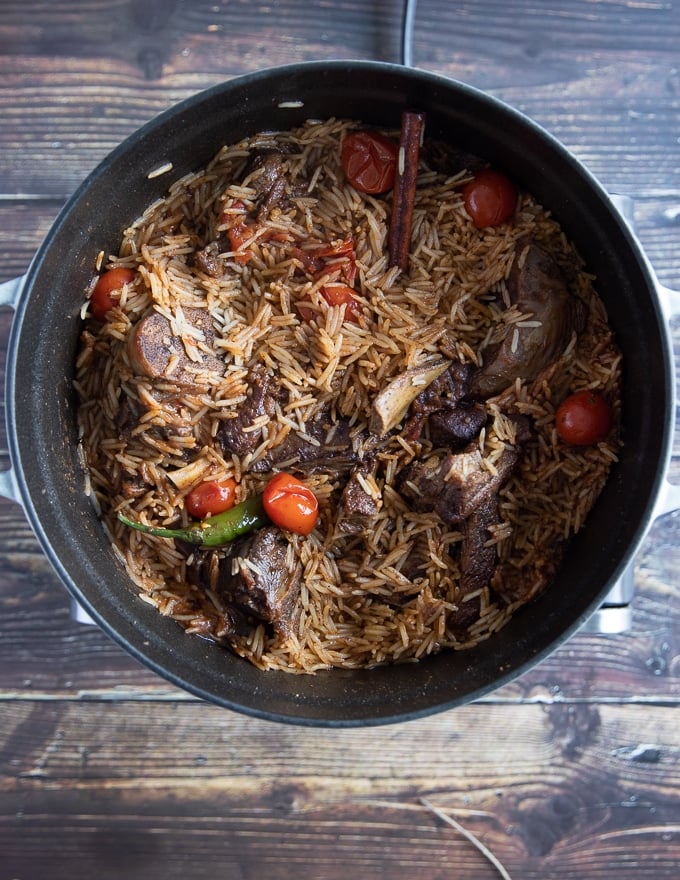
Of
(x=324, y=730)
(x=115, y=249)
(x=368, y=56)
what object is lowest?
(x=324, y=730)

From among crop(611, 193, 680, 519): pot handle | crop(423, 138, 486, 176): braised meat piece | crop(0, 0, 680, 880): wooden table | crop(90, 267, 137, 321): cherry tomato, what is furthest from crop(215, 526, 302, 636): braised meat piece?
crop(423, 138, 486, 176): braised meat piece

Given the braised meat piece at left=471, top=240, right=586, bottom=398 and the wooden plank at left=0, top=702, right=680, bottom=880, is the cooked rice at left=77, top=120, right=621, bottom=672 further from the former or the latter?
the wooden plank at left=0, top=702, right=680, bottom=880

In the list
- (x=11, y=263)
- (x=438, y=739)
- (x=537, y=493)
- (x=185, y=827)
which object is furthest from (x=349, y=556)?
(x=11, y=263)

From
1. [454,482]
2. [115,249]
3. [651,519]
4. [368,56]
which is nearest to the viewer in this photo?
[651,519]

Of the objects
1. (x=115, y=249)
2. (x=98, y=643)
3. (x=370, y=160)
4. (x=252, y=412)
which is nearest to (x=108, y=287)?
(x=115, y=249)

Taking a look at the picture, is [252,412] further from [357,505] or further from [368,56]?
[368,56]

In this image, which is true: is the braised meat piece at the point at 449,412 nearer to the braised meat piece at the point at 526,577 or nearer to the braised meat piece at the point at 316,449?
the braised meat piece at the point at 316,449

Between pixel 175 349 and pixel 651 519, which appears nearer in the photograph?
pixel 651 519

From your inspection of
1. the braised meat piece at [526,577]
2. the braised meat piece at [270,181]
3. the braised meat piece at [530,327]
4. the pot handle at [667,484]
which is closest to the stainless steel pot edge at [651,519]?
the pot handle at [667,484]
